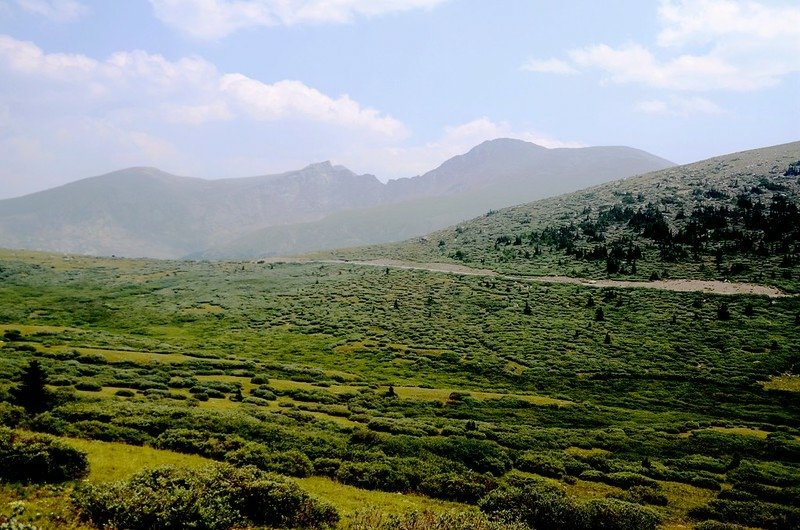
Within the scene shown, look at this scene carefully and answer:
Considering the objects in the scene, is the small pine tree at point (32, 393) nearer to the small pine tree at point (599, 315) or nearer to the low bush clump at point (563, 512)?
the low bush clump at point (563, 512)

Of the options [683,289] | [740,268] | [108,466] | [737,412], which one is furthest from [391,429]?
[740,268]

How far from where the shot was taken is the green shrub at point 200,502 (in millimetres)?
13906

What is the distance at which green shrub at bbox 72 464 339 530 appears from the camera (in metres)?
13.9

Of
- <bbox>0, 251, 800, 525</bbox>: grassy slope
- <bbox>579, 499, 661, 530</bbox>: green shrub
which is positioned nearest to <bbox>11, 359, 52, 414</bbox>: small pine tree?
<bbox>0, 251, 800, 525</bbox>: grassy slope

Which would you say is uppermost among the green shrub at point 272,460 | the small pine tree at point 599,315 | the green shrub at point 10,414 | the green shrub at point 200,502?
the green shrub at point 10,414

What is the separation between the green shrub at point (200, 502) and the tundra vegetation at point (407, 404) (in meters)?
0.07

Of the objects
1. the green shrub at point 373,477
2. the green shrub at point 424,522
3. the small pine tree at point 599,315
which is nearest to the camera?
the green shrub at point 424,522

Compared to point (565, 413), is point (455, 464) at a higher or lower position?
higher

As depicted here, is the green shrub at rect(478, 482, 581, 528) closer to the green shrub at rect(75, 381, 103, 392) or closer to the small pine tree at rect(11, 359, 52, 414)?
the small pine tree at rect(11, 359, 52, 414)

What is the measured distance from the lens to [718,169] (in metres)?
170

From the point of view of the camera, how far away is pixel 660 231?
12056 cm

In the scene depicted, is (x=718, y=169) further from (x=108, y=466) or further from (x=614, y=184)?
(x=108, y=466)

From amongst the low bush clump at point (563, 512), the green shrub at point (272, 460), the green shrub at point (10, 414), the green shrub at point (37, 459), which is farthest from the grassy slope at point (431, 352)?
the low bush clump at point (563, 512)

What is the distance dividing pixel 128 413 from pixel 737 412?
4935 cm
